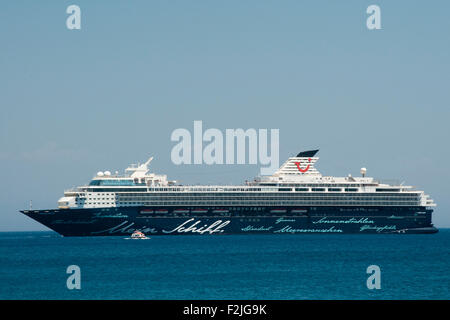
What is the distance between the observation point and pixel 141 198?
9519cm

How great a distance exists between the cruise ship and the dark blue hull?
0.12 meters

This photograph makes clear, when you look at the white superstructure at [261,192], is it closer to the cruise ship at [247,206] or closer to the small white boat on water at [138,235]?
the cruise ship at [247,206]

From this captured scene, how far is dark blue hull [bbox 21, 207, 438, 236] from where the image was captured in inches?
3644

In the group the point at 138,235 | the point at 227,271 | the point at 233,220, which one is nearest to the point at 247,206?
the point at 233,220

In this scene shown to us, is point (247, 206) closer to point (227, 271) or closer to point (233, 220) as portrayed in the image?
point (233, 220)

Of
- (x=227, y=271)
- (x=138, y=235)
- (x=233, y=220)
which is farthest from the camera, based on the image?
(x=233, y=220)

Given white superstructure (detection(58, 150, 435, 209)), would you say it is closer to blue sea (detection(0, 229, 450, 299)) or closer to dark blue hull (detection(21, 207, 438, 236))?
dark blue hull (detection(21, 207, 438, 236))

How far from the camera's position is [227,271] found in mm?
54469

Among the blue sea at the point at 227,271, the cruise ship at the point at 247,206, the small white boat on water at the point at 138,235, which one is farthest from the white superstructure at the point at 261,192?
the blue sea at the point at 227,271

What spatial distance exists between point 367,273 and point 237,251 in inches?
886

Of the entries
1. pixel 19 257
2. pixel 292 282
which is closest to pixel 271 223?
pixel 19 257

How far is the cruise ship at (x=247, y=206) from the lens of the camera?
93.2 metres

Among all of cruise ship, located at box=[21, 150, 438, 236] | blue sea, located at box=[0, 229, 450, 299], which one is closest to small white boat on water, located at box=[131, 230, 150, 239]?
cruise ship, located at box=[21, 150, 438, 236]

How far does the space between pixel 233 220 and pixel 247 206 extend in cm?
272
